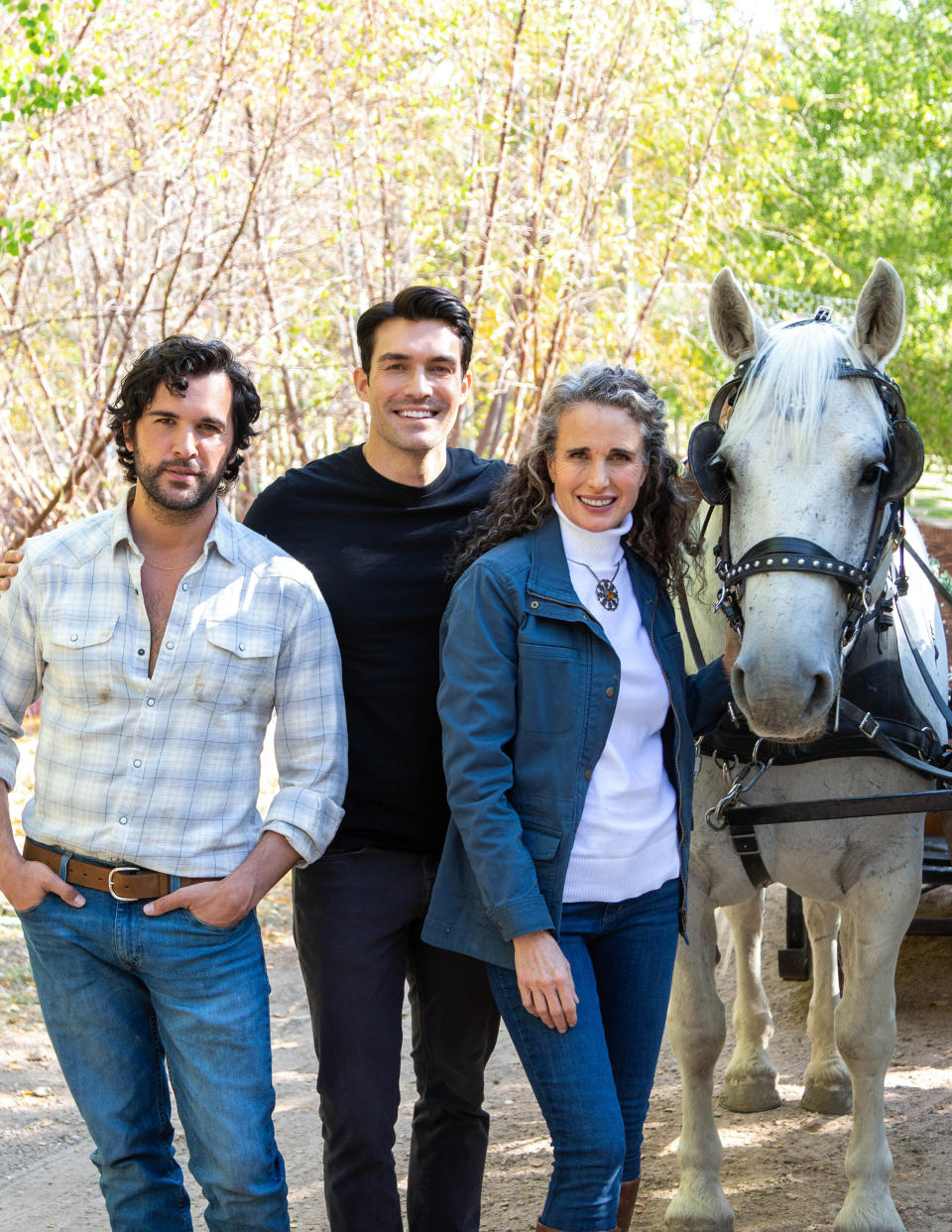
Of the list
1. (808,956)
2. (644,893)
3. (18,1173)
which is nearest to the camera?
(644,893)

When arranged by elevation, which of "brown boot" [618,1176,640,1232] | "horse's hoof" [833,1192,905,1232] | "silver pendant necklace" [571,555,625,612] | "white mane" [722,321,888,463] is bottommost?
"horse's hoof" [833,1192,905,1232]

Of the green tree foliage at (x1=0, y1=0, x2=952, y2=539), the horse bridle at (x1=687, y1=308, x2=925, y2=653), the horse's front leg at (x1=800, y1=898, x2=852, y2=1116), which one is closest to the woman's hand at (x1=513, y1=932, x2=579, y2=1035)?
the horse bridle at (x1=687, y1=308, x2=925, y2=653)

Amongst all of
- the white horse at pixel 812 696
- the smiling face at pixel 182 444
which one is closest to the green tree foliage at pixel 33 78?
the smiling face at pixel 182 444

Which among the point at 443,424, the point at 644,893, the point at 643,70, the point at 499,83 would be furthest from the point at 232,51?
the point at 644,893

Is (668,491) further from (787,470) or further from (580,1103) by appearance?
(580,1103)

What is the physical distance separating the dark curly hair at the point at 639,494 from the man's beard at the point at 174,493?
511mm

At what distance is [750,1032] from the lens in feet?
13.8

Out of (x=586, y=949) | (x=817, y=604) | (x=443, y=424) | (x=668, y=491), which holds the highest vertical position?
(x=443, y=424)

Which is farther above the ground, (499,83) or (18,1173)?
(499,83)

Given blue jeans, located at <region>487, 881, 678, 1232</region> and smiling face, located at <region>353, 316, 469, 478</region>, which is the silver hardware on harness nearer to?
blue jeans, located at <region>487, 881, 678, 1232</region>

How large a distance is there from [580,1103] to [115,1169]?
0.85 meters

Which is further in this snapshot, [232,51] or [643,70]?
[643,70]

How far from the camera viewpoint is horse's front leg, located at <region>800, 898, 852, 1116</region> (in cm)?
405

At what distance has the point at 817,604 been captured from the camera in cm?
239
